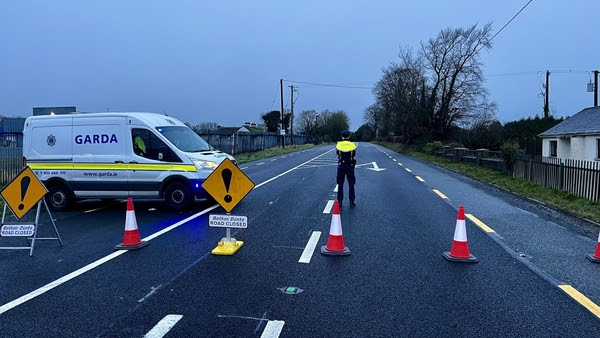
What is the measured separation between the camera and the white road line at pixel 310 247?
6090mm

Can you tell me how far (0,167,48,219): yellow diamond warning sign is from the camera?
A: 6.96 metres

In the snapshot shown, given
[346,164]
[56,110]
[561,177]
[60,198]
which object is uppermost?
[56,110]

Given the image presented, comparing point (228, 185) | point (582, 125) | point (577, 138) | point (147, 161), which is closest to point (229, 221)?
point (228, 185)

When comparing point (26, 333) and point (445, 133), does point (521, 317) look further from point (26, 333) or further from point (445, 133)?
point (445, 133)

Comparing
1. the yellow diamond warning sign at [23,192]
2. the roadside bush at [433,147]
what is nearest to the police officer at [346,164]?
the yellow diamond warning sign at [23,192]

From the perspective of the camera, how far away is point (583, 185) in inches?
461

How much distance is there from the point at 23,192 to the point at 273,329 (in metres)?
5.37

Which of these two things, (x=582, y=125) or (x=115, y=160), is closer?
(x=115, y=160)

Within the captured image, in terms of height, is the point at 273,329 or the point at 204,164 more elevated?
the point at 204,164

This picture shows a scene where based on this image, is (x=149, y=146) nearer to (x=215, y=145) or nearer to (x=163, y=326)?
(x=163, y=326)

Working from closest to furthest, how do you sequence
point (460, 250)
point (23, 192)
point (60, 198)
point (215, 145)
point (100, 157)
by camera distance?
point (460, 250)
point (23, 192)
point (100, 157)
point (60, 198)
point (215, 145)

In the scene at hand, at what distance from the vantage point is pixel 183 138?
11.0 m

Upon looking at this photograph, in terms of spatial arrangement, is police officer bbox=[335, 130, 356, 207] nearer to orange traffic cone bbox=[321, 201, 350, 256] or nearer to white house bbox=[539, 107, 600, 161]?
orange traffic cone bbox=[321, 201, 350, 256]

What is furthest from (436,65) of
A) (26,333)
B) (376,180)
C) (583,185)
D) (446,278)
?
(26,333)
